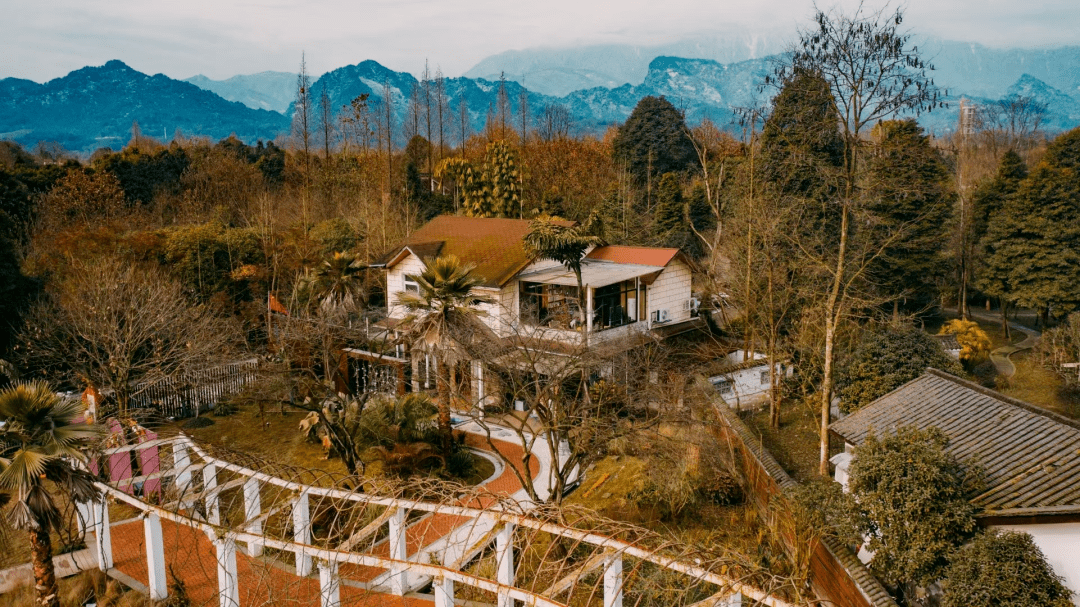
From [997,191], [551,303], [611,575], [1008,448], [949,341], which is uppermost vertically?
[997,191]

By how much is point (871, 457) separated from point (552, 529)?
6.09 metres

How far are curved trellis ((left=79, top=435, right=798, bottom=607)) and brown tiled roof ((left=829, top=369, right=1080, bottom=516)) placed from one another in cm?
446

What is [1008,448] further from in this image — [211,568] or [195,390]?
[195,390]

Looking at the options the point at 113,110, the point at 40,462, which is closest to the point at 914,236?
the point at 40,462

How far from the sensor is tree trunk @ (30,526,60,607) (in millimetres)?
9242

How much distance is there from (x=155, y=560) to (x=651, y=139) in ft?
124

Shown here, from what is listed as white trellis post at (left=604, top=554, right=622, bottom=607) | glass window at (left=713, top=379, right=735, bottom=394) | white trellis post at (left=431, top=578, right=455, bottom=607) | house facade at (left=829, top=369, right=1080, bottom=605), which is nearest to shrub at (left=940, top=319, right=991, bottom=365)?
glass window at (left=713, top=379, right=735, bottom=394)

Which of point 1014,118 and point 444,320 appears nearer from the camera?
point 444,320

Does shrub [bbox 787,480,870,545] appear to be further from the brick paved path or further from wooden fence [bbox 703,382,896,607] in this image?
the brick paved path

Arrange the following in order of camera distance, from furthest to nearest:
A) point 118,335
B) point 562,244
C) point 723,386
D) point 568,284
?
point 568,284, point 723,386, point 562,244, point 118,335

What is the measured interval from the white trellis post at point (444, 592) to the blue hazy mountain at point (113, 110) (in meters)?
150

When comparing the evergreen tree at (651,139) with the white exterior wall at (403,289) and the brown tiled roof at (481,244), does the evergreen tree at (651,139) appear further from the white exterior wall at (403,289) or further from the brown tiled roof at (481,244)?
the white exterior wall at (403,289)

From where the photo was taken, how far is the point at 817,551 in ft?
40.9

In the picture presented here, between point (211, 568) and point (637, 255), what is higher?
point (637, 255)
